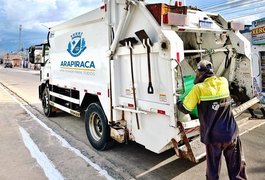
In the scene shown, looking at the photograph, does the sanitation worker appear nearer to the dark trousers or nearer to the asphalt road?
the dark trousers

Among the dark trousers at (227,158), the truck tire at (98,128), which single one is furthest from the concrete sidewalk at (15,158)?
the dark trousers at (227,158)

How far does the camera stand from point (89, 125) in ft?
18.7

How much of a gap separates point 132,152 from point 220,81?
2507 millimetres

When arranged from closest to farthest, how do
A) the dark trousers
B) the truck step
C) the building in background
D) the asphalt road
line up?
the dark trousers → the truck step → the asphalt road → the building in background

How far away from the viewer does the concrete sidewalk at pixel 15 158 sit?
14.6 ft

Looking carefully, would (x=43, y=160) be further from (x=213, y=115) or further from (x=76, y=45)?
(x=213, y=115)

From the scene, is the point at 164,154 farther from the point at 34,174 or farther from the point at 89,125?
the point at 34,174

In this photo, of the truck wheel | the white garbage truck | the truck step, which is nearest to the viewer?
the truck step

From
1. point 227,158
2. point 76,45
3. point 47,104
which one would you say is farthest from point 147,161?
point 47,104

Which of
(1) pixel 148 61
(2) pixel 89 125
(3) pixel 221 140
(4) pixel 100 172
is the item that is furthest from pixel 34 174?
(3) pixel 221 140

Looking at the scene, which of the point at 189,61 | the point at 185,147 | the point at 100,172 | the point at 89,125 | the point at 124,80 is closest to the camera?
the point at 185,147

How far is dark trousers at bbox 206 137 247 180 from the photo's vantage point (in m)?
3.39

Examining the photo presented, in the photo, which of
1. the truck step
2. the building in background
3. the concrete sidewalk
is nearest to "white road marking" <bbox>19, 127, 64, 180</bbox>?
the concrete sidewalk

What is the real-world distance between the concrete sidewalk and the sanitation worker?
2.52 m
